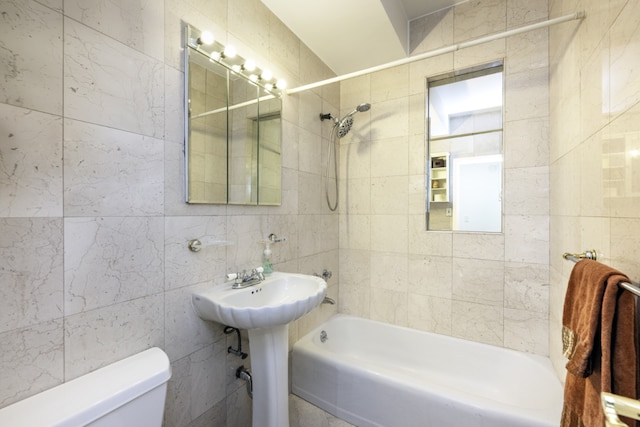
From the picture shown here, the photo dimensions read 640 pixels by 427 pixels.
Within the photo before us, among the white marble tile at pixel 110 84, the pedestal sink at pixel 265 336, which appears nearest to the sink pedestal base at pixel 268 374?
the pedestal sink at pixel 265 336

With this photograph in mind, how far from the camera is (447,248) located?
1972mm

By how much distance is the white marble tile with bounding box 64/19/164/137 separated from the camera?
33.4 inches

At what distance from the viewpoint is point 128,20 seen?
975mm

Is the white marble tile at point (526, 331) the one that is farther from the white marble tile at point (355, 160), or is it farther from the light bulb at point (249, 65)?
the light bulb at point (249, 65)

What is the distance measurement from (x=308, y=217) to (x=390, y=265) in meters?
0.79

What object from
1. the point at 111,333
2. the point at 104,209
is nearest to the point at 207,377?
the point at 111,333

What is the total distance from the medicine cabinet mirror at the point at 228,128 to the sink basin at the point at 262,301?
0.43 m

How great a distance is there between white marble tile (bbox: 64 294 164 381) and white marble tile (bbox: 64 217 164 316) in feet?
0.11

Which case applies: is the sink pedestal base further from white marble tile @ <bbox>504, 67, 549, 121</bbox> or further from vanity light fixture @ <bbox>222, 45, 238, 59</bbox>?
white marble tile @ <bbox>504, 67, 549, 121</bbox>

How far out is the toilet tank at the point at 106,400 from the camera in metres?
0.69

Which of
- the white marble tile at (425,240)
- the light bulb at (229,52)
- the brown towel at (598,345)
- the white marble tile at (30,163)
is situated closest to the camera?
the brown towel at (598,345)

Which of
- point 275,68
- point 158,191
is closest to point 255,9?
point 275,68

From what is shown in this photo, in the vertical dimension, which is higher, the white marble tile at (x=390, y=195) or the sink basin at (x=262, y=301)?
the white marble tile at (x=390, y=195)

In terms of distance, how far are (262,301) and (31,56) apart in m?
1.21
